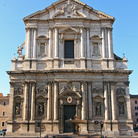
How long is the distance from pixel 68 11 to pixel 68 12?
163 mm

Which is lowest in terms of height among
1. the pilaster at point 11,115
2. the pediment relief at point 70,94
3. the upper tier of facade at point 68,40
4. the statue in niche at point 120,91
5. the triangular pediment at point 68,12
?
the pilaster at point 11,115

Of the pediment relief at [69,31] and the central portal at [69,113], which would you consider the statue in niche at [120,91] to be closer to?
the central portal at [69,113]

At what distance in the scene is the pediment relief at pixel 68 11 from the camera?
28250 mm

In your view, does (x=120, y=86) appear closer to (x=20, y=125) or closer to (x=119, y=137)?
(x=119, y=137)

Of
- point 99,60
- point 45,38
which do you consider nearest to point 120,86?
point 99,60

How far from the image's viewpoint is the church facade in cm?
2534

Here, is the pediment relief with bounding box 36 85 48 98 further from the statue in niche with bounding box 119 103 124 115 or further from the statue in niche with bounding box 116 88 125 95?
the statue in niche with bounding box 119 103 124 115

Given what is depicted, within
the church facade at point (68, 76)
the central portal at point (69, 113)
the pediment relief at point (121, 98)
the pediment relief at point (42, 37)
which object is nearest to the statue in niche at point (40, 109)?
the church facade at point (68, 76)

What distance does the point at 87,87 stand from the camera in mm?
26188

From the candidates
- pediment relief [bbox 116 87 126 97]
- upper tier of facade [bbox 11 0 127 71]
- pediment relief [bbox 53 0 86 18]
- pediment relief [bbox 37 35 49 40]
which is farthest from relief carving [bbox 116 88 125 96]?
pediment relief [bbox 37 35 49 40]

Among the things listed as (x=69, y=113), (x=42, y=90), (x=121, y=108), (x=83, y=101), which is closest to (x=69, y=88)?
(x=83, y=101)

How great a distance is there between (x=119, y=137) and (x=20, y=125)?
10.7 meters

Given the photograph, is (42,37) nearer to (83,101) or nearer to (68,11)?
(68,11)

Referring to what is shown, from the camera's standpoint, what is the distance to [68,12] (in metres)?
28.4
